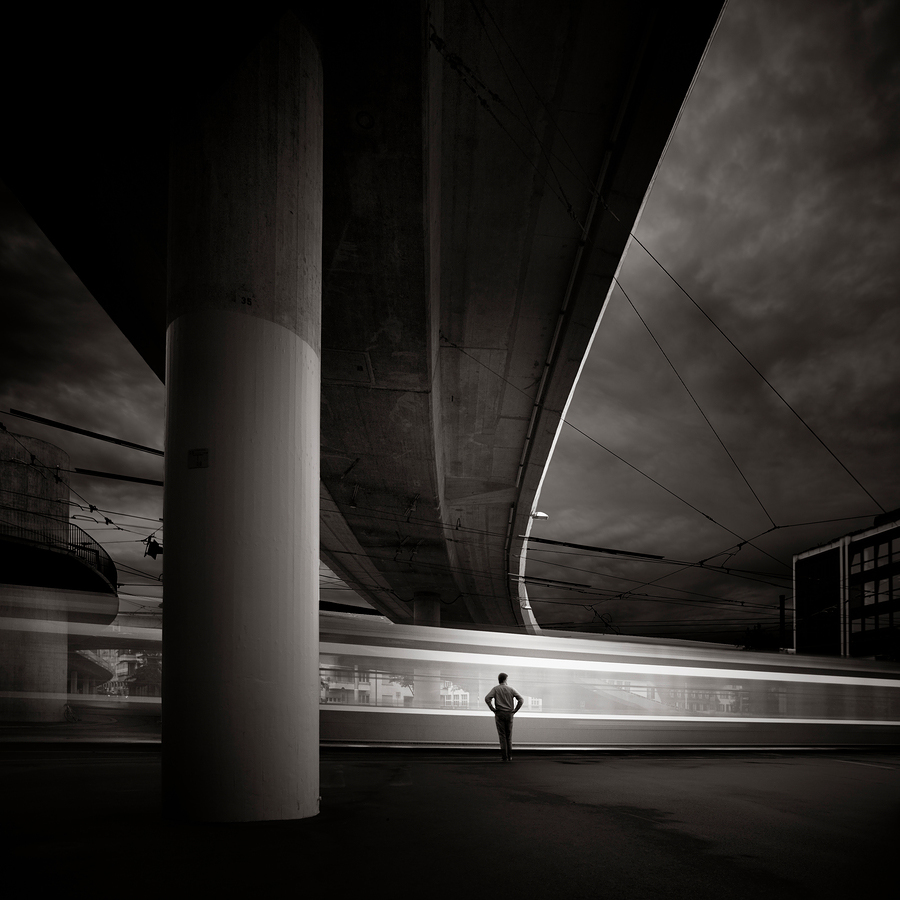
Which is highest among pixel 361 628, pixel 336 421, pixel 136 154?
pixel 136 154

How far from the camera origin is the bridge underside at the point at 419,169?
7289 millimetres

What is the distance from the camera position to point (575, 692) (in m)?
15.0

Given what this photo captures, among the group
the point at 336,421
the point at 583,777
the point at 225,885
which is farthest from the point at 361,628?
the point at 225,885

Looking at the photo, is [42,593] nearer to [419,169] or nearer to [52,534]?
[52,534]

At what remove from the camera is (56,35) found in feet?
23.1

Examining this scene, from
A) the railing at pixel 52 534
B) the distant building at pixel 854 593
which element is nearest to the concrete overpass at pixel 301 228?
the railing at pixel 52 534

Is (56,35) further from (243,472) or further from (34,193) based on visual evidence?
(243,472)

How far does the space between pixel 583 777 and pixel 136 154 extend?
9257mm

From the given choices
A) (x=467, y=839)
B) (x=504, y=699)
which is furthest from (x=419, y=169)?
(x=504, y=699)

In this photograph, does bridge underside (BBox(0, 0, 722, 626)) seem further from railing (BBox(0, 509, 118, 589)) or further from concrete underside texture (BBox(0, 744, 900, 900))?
concrete underside texture (BBox(0, 744, 900, 900))

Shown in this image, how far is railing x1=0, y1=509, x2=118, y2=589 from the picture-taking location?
15.9 meters

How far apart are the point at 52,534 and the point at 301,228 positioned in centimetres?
1379

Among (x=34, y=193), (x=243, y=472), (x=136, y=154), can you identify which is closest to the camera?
(x=243, y=472)

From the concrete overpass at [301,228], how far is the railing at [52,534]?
4.84 metres
